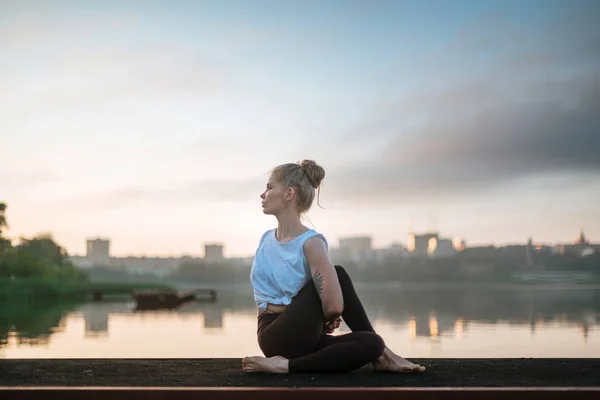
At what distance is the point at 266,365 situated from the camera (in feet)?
12.0

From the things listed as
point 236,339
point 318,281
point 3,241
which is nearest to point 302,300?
point 318,281

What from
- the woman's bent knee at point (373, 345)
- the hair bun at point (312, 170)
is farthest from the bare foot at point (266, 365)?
the hair bun at point (312, 170)

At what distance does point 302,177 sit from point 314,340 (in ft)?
2.65

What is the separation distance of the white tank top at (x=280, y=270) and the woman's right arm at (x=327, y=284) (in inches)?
3.6

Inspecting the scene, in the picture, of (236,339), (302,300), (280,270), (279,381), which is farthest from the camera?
(236,339)

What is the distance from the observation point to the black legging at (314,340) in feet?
12.2

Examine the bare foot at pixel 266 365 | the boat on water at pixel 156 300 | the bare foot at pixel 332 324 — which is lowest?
the boat on water at pixel 156 300

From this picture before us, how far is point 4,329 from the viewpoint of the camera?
2227 centimetres

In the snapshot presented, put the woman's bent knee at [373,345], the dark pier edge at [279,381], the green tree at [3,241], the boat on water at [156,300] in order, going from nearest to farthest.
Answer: the dark pier edge at [279,381]
the woman's bent knee at [373,345]
the boat on water at [156,300]
the green tree at [3,241]

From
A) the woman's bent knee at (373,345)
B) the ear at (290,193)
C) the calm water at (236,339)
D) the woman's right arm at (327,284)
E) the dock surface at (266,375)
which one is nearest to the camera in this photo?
Result: the dock surface at (266,375)

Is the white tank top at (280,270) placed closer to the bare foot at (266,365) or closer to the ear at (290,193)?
the ear at (290,193)

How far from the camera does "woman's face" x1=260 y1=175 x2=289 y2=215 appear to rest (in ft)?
12.9

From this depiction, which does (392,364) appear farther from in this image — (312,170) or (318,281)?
(312,170)

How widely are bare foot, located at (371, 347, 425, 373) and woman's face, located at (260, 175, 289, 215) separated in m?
0.88
